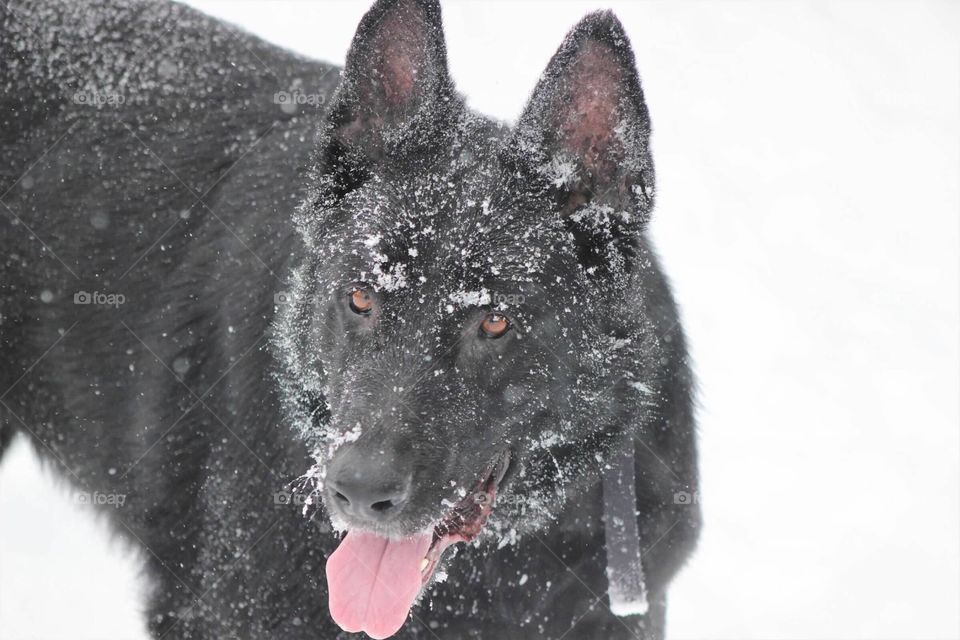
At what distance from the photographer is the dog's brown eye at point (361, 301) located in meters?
2.67

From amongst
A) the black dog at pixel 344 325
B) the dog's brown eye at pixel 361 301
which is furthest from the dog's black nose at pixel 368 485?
the dog's brown eye at pixel 361 301

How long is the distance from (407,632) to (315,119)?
1970 mm

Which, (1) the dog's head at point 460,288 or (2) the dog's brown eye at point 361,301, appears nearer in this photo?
(1) the dog's head at point 460,288

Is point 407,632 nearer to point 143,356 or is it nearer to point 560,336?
point 560,336

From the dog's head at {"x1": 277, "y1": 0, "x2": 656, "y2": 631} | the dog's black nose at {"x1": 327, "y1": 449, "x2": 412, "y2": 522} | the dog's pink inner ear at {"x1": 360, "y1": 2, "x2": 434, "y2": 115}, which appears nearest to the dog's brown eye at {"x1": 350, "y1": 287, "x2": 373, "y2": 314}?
the dog's head at {"x1": 277, "y1": 0, "x2": 656, "y2": 631}

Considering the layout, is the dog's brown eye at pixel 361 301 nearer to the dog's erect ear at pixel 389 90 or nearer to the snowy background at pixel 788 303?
the dog's erect ear at pixel 389 90

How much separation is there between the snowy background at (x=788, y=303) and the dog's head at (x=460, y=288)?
42 centimetres

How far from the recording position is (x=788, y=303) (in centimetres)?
646

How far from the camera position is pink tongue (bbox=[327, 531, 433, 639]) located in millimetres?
2537

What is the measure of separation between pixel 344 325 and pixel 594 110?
1003 millimetres

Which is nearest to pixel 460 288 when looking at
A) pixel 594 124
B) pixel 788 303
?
pixel 594 124

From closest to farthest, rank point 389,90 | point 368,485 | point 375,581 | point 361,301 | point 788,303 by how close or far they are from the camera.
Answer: point 368,485 → point 375,581 → point 361,301 → point 389,90 → point 788,303

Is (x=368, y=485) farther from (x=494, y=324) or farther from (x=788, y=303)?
(x=788, y=303)

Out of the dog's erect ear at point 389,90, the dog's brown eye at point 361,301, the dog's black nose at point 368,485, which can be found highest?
the dog's erect ear at point 389,90
